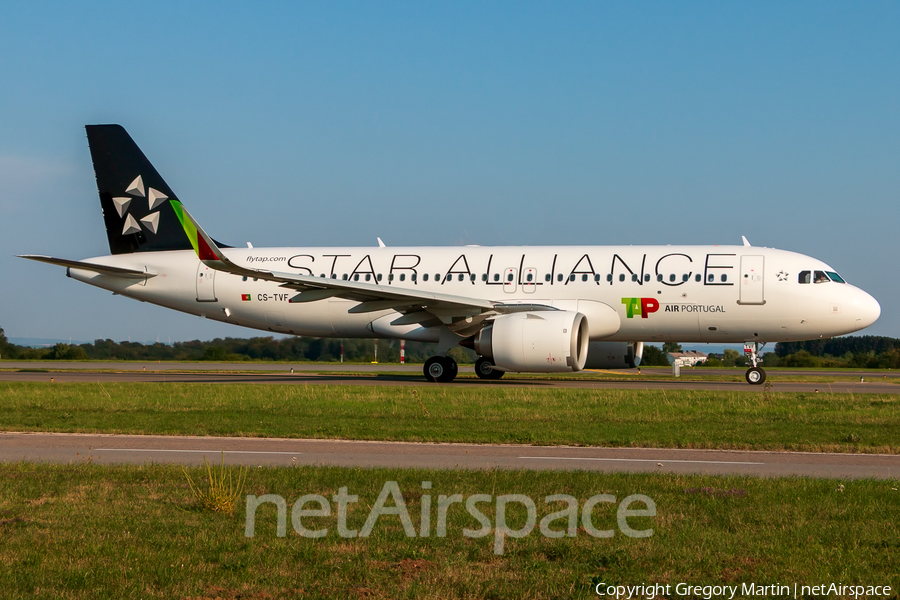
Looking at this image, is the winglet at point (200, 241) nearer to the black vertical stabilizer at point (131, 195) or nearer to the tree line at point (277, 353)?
the black vertical stabilizer at point (131, 195)

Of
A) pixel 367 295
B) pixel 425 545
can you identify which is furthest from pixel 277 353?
pixel 425 545

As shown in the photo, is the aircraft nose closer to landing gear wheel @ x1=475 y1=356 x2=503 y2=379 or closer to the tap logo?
the tap logo

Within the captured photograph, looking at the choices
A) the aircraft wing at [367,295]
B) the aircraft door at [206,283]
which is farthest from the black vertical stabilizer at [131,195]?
the aircraft wing at [367,295]

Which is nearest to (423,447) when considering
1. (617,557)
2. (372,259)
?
(617,557)

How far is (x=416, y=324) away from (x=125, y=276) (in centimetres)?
997

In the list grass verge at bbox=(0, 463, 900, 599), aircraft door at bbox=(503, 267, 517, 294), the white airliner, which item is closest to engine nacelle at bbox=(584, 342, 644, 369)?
the white airliner

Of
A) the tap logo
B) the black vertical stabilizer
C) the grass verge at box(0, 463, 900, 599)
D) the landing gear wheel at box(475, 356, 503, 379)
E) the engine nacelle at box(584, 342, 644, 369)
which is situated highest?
the black vertical stabilizer

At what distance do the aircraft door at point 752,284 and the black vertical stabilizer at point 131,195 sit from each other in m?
17.2

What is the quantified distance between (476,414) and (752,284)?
11095 millimetres

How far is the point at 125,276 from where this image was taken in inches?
1117

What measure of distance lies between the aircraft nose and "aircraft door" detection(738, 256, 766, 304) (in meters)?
2.44

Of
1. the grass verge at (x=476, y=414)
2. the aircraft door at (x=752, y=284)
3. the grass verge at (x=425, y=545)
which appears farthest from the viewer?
the aircraft door at (x=752, y=284)

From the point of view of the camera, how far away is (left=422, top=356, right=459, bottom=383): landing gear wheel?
25.0 meters

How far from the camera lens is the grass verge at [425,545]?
217 inches
